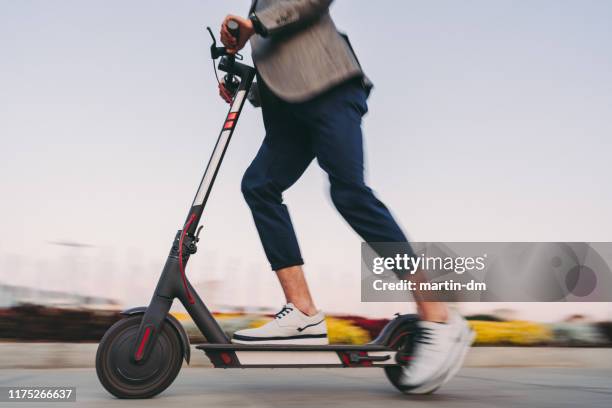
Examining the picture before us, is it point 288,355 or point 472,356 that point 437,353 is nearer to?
point 288,355

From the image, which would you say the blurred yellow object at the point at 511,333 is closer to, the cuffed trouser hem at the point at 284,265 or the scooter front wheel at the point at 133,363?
the cuffed trouser hem at the point at 284,265

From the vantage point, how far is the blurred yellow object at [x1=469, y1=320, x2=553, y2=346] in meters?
5.61

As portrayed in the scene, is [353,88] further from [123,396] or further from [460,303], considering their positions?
[460,303]

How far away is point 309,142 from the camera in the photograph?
2.93 m

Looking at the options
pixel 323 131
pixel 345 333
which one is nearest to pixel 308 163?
pixel 323 131

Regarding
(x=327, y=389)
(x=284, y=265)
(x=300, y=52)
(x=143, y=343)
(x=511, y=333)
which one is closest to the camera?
(x=143, y=343)

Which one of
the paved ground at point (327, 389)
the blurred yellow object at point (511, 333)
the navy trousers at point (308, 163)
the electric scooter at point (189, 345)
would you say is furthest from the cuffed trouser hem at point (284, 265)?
the blurred yellow object at point (511, 333)

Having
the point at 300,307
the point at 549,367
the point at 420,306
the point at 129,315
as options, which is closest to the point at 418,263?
the point at 420,306

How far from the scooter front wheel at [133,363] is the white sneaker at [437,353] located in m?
0.91

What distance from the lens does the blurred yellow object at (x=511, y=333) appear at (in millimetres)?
5605

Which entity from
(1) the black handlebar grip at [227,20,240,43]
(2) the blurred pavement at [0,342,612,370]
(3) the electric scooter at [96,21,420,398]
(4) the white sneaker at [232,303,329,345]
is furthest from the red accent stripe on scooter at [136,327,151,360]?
(2) the blurred pavement at [0,342,612,370]

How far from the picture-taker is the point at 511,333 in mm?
5684

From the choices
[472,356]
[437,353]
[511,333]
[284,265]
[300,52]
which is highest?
[300,52]

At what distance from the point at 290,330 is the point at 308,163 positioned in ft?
2.42
